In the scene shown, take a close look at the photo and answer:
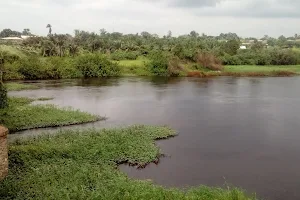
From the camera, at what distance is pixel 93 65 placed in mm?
52312

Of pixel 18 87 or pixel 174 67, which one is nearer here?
pixel 18 87

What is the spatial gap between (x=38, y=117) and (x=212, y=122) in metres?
11.7

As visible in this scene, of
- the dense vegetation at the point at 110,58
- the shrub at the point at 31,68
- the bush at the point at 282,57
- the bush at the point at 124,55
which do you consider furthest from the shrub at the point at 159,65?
the bush at the point at 282,57

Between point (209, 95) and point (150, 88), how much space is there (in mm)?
7721

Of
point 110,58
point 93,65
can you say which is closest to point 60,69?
point 93,65

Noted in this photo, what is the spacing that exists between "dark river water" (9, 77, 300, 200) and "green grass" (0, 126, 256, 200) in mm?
1200

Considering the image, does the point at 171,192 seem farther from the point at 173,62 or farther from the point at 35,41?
the point at 35,41

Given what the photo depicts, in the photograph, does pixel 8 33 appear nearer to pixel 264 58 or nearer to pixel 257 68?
pixel 264 58

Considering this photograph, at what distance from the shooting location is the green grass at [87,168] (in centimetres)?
1245

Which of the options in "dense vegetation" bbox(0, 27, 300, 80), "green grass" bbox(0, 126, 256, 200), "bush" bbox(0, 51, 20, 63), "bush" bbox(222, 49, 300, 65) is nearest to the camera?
"green grass" bbox(0, 126, 256, 200)

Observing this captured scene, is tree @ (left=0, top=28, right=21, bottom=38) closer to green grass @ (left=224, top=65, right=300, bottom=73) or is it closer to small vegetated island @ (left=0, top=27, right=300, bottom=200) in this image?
small vegetated island @ (left=0, top=27, right=300, bottom=200)

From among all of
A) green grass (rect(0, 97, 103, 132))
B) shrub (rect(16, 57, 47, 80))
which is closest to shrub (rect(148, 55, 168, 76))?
shrub (rect(16, 57, 47, 80))

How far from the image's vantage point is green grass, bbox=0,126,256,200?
12453mm

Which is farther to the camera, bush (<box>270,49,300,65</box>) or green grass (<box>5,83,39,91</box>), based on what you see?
bush (<box>270,49,300,65</box>)
